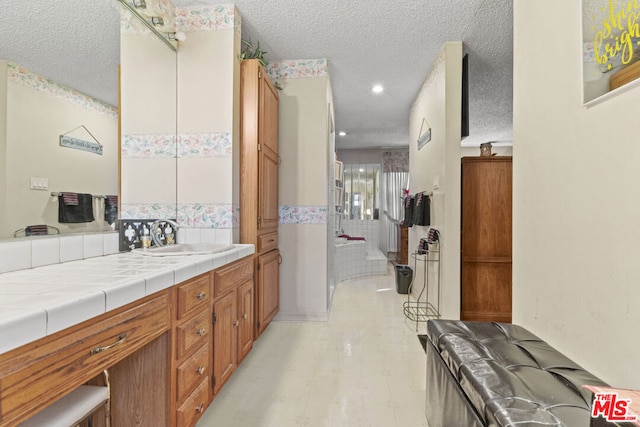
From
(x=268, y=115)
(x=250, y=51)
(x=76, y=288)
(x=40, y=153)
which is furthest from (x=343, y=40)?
(x=76, y=288)

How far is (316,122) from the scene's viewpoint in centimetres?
308

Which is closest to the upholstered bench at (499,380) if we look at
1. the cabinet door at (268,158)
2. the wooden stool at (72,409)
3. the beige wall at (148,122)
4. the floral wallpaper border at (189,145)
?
the wooden stool at (72,409)

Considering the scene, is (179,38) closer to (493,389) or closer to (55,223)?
(55,223)

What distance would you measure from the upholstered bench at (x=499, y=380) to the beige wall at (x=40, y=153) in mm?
1836

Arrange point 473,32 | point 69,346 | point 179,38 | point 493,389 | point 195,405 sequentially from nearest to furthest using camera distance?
point 69,346 < point 493,389 < point 195,405 < point 179,38 < point 473,32

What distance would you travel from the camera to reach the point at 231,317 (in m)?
1.82

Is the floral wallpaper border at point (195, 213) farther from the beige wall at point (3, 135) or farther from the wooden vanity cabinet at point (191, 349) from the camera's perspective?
the beige wall at point (3, 135)

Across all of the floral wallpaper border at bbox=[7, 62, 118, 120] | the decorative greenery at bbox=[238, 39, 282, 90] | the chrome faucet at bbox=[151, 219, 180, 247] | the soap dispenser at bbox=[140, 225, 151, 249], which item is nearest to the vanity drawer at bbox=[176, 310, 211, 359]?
the soap dispenser at bbox=[140, 225, 151, 249]

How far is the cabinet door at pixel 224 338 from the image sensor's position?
5.27ft

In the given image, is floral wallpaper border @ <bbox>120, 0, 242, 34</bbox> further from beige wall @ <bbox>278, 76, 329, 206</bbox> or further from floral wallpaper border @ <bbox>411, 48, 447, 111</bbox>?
floral wallpaper border @ <bbox>411, 48, 447, 111</bbox>

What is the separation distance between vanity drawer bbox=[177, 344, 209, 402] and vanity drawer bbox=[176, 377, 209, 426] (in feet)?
0.11

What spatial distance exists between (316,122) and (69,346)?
8.84 feet

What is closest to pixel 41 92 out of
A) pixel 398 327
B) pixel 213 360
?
pixel 213 360

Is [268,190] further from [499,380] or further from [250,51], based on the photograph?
[499,380]
